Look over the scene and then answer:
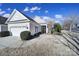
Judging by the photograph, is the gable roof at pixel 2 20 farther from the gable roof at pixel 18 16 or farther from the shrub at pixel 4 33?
the shrub at pixel 4 33

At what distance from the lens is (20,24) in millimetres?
6887

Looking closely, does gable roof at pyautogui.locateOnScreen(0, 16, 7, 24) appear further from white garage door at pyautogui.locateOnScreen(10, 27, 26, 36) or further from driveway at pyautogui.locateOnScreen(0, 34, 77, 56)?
driveway at pyautogui.locateOnScreen(0, 34, 77, 56)

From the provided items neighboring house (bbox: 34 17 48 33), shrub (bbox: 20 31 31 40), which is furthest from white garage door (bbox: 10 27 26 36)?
neighboring house (bbox: 34 17 48 33)

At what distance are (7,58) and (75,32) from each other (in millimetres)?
2977

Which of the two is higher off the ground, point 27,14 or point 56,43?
point 27,14

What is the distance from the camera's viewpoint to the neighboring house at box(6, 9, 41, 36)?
6789mm

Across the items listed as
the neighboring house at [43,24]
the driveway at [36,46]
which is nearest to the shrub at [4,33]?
the driveway at [36,46]

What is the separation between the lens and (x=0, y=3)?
664 centimetres

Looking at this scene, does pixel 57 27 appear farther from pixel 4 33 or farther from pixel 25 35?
pixel 4 33

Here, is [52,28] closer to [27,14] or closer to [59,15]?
[59,15]

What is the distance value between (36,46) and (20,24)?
115cm

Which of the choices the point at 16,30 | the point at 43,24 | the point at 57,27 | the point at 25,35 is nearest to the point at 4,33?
the point at 16,30

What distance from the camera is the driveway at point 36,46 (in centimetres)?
654

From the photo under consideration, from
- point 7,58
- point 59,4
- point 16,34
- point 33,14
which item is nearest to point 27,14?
point 33,14
